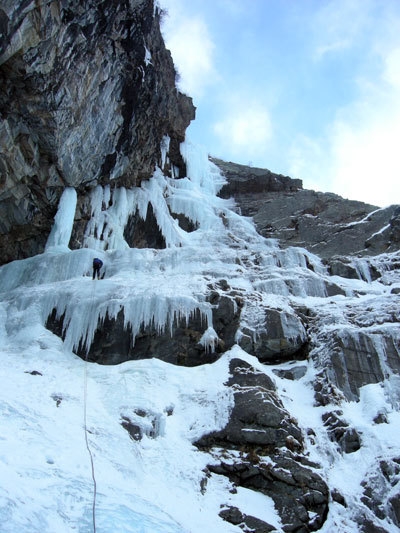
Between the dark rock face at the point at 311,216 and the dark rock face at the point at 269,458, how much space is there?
13924 millimetres

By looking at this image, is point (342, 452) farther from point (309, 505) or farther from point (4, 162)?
point (4, 162)

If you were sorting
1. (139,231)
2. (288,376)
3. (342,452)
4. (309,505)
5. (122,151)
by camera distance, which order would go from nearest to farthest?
(309,505) → (342,452) → (288,376) → (122,151) → (139,231)

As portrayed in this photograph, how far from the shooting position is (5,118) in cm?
1731

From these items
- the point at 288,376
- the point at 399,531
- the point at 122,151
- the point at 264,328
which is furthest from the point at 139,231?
the point at 399,531

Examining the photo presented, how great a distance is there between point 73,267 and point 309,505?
40.7ft

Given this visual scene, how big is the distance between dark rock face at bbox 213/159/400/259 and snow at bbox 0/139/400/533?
379cm

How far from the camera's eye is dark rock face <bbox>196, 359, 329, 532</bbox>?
374 inches

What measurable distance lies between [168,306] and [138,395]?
383 cm

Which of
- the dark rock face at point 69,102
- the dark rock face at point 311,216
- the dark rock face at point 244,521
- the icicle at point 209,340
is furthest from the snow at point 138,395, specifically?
the dark rock face at point 311,216

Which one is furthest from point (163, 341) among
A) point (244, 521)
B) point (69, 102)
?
point (69, 102)

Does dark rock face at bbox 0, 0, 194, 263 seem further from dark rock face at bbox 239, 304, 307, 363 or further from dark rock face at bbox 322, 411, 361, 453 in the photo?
dark rock face at bbox 322, 411, 361, 453

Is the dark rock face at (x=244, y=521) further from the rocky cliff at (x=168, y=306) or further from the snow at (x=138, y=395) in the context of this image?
the snow at (x=138, y=395)

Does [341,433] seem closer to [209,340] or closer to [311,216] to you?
[209,340]

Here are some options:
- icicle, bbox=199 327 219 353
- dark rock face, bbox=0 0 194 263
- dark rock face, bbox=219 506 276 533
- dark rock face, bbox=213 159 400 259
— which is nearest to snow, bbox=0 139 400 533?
icicle, bbox=199 327 219 353
